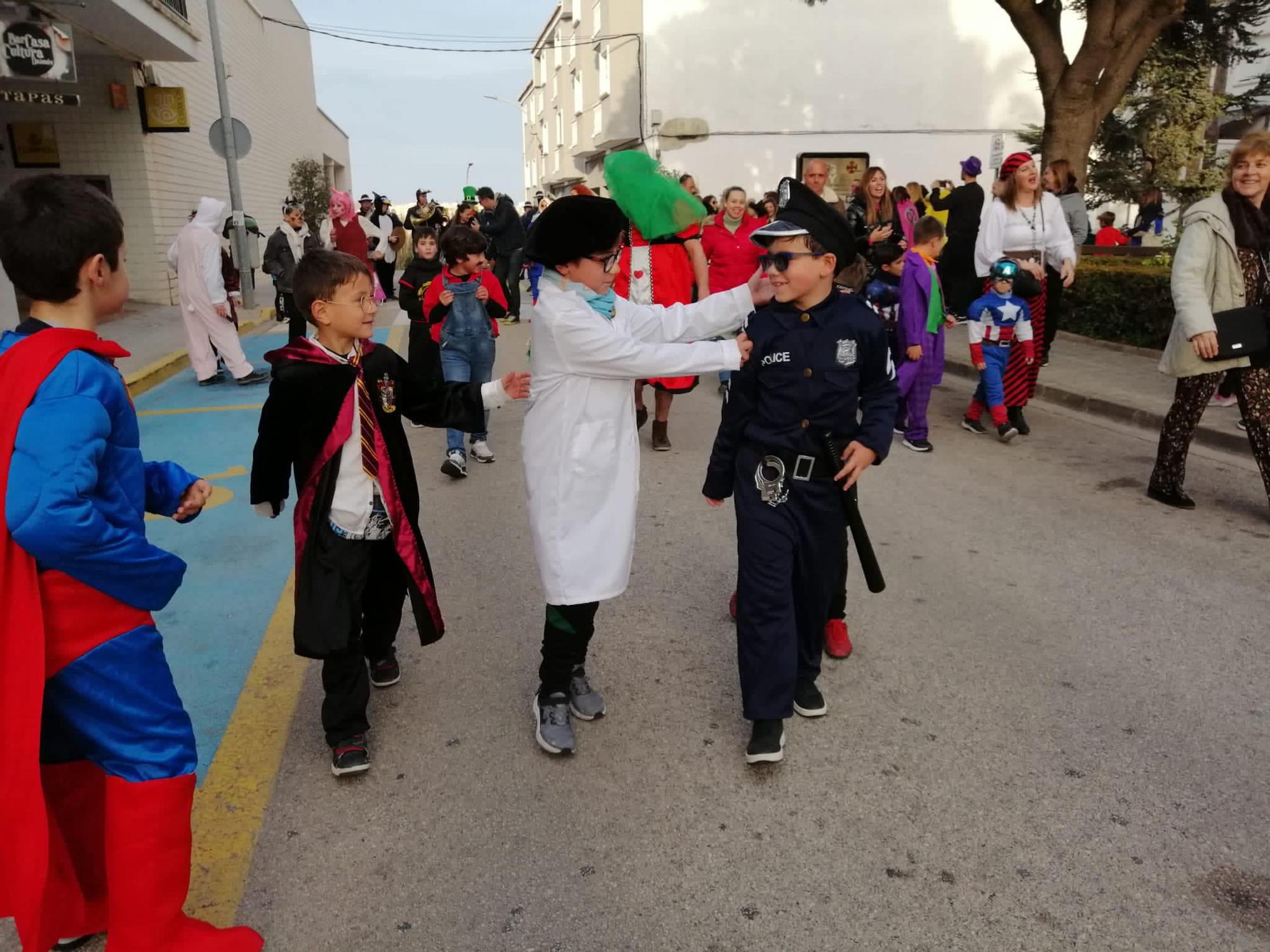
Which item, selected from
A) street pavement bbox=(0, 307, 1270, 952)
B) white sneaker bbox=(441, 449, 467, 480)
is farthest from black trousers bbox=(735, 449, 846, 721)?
white sneaker bbox=(441, 449, 467, 480)

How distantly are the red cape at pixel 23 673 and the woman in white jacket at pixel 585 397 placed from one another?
131 cm

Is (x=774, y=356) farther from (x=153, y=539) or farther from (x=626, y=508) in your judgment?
(x=153, y=539)

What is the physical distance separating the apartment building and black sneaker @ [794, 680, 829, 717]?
11.1 m

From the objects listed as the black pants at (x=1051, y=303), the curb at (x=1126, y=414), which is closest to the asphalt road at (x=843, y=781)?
the curb at (x=1126, y=414)

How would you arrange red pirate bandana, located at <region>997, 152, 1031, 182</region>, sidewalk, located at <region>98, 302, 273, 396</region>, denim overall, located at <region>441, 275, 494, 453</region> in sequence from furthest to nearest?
sidewalk, located at <region>98, 302, 273, 396</region>
red pirate bandana, located at <region>997, 152, 1031, 182</region>
denim overall, located at <region>441, 275, 494, 453</region>

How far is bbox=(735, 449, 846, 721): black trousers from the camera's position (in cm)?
306

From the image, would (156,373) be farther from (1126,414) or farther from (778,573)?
(1126,414)

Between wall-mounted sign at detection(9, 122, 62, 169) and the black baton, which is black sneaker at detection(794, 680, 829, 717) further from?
wall-mounted sign at detection(9, 122, 62, 169)

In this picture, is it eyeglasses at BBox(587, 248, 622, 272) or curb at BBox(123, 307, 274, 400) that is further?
curb at BBox(123, 307, 274, 400)

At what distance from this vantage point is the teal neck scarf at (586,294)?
3.00 meters

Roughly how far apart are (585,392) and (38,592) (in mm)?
1564

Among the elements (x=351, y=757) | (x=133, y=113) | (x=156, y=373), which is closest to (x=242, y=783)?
(x=351, y=757)

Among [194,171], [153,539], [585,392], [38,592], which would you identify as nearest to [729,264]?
[153,539]

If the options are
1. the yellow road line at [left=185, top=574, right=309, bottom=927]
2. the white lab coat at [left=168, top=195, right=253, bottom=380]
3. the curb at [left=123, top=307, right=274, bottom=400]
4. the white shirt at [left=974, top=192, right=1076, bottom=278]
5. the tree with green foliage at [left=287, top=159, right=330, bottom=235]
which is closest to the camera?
the yellow road line at [left=185, top=574, right=309, bottom=927]
